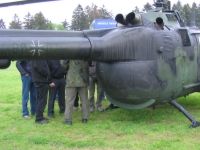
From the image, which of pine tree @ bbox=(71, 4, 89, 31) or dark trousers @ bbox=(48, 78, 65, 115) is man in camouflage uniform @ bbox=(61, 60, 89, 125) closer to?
dark trousers @ bbox=(48, 78, 65, 115)

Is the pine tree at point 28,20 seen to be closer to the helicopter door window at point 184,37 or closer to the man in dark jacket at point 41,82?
the man in dark jacket at point 41,82

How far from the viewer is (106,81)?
315 inches

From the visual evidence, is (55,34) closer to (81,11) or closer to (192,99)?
(192,99)

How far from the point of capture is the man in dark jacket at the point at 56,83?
9.95 meters

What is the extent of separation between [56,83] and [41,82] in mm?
719

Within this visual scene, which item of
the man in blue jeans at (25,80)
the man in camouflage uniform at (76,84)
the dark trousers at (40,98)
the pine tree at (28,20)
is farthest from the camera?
the pine tree at (28,20)

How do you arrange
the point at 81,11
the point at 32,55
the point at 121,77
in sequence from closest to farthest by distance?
1. the point at 32,55
2. the point at 121,77
3. the point at 81,11

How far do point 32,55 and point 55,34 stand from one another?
2.18ft

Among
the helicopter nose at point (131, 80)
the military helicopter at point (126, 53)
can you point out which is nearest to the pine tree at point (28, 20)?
the military helicopter at point (126, 53)

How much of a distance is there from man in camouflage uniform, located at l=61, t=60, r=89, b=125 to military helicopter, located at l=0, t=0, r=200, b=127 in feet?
3.80

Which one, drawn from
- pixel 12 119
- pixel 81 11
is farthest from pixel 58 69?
pixel 81 11

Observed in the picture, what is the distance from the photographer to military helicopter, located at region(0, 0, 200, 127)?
6.95m

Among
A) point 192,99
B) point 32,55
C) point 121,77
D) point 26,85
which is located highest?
point 32,55

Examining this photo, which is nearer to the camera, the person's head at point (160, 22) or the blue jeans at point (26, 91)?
the person's head at point (160, 22)
